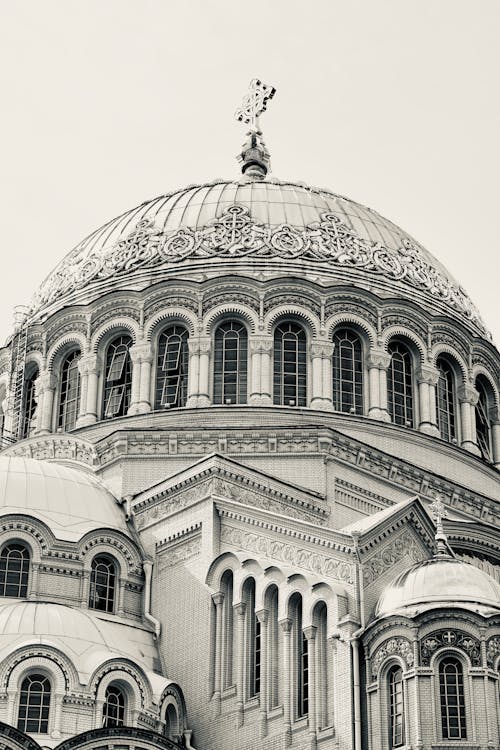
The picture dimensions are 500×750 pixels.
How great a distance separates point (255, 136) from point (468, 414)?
39.8ft

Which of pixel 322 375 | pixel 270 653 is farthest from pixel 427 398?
pixel 270 653

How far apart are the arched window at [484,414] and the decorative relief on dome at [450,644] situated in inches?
578

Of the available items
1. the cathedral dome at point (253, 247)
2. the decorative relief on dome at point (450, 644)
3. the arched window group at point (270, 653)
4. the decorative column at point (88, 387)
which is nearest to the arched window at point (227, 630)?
the arched window group at point (270, 653)

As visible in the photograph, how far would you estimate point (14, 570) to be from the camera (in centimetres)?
2972

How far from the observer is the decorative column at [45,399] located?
38562 mm

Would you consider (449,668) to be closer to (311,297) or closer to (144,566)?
(144,566)

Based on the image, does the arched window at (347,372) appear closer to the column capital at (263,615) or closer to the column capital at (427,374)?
the column capital at (427,374)

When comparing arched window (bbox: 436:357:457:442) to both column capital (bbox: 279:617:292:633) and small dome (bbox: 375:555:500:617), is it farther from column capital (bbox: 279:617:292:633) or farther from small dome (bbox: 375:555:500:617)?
column capital (bbox: 279:617:292:633)

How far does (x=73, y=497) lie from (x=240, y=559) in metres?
4.30

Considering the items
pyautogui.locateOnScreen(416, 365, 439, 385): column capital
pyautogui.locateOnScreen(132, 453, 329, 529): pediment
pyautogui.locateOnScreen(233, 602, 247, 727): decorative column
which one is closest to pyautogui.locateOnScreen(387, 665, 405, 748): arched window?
pyautogui.locateOnScreen(233, 602, 247, 727): decorative column

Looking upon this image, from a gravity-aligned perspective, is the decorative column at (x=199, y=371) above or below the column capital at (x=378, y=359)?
below

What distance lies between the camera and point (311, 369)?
37.2m

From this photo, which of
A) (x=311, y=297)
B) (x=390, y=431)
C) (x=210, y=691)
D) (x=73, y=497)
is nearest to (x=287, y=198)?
(x=311, y=297)

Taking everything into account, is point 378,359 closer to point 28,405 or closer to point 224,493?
point 224,493
